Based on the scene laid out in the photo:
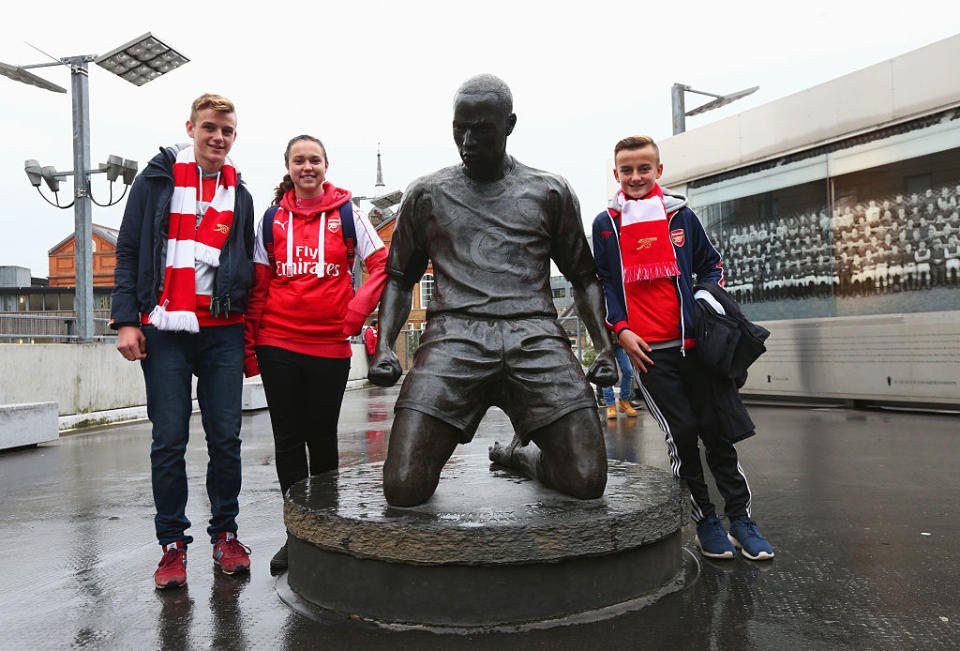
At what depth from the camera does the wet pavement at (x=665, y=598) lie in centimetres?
233

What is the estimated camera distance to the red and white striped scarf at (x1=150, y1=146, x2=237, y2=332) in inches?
115

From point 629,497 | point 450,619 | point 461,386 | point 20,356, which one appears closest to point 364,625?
point 450,619

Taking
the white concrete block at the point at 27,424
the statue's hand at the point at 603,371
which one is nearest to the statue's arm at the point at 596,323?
the statue's hand at the point at 603,371

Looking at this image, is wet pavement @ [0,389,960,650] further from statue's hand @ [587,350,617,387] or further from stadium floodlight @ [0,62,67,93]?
stadium floodlight @ [0,62,67,93]

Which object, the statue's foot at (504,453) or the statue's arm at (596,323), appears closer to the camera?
the statue's arm at (596,323)

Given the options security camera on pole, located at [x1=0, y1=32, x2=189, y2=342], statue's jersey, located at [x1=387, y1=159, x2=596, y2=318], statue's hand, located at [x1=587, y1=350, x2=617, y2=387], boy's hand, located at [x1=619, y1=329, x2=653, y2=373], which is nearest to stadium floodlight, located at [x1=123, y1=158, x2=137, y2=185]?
security camera on pole, located at [x1=0, y1=32, x2=189, y2=342]

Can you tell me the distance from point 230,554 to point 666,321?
2.13 metres

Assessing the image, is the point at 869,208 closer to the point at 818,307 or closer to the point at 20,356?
the point at 818,307

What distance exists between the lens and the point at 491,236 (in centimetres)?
293

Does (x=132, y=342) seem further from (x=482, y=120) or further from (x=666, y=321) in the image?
(x=666, y=321)

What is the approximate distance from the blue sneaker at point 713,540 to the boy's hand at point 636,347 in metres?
0.73

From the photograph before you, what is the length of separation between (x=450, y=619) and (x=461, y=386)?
822mm

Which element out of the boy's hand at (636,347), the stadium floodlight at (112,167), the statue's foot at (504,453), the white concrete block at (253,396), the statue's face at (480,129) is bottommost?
A: the white concrete block at (253,396)

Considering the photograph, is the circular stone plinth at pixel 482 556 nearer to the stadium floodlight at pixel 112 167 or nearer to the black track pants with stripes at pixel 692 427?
the black track pants with stripes at pixel 692 427
